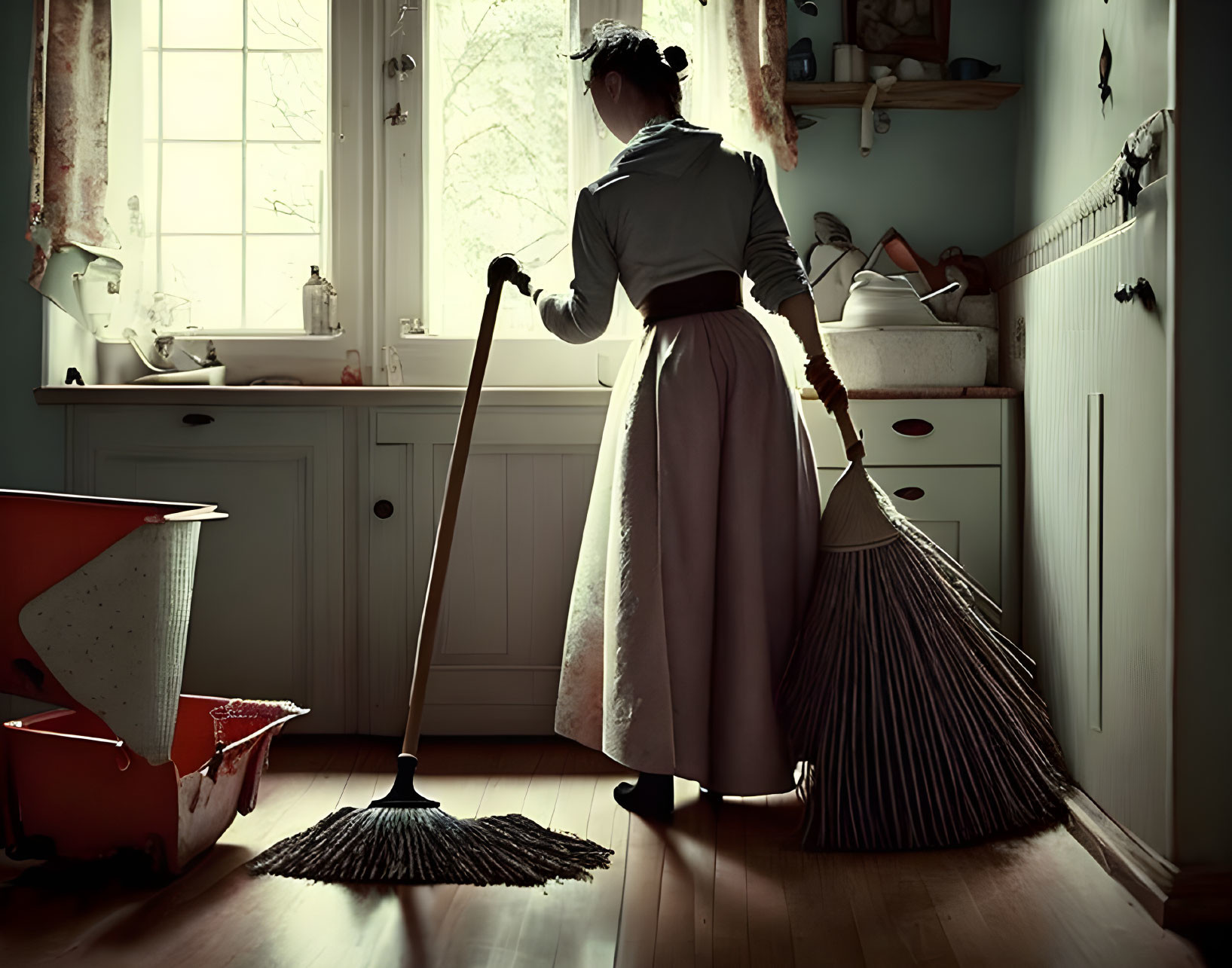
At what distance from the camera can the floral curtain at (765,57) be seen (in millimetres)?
2664

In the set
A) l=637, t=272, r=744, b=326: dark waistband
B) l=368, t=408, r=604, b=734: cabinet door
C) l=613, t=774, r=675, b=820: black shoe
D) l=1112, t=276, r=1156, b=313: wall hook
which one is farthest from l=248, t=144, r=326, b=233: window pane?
l=1112, t=276, r=1156, b=313: wall hook

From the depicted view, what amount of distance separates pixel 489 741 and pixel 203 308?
4.57 feet

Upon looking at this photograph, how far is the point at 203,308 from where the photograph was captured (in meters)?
3.01

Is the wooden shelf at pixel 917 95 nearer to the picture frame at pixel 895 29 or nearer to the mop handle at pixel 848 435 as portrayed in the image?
the picture frame at pixel 895 29

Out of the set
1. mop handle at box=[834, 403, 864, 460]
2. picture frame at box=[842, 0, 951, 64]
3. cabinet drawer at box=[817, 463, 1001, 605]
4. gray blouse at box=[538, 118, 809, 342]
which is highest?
picture frame at box=[842, 0, 951, 64]

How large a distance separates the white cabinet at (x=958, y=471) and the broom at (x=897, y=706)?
423mm

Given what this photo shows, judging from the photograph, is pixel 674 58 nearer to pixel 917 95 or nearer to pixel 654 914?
pixel 917 95

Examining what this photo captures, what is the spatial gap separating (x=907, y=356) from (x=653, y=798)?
1156 mm

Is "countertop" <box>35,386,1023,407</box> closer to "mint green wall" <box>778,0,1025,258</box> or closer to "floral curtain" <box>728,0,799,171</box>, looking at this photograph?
"mint green wall" <box>778,0,1025,258</box>

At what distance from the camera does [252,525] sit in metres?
2.71

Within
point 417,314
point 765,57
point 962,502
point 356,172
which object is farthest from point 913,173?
point 356,172

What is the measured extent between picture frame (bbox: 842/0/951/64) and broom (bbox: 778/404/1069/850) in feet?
3.94

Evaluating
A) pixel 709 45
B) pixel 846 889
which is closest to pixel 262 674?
pixel 846 889

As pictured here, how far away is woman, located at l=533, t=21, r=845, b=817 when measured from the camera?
208 centimetres
